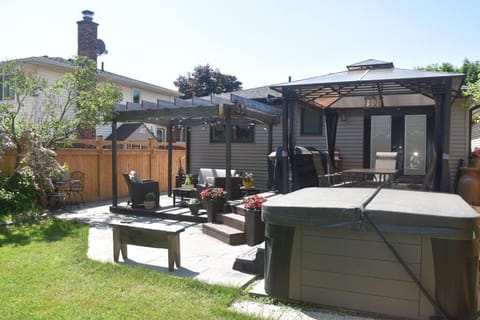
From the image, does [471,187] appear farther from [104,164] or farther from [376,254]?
[104,164]

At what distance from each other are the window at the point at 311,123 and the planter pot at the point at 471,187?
13.1 ft

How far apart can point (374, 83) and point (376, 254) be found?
3.70 m

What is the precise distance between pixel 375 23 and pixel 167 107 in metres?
6.44

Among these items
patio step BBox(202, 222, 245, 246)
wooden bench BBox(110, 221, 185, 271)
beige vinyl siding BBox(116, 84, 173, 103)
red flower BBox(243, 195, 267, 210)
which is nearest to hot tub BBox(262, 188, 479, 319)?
wooden bench BBox(110, 221, 185, 271)

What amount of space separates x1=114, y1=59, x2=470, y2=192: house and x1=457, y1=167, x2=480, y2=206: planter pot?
878 millimetres

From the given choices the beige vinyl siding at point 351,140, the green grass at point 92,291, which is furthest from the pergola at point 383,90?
the green grass at point 92,291

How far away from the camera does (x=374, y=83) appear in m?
6.24

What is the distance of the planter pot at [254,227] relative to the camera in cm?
589

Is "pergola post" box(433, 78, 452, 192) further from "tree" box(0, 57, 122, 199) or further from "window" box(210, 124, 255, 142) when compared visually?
"tree" box(0, 57, 122, 199)

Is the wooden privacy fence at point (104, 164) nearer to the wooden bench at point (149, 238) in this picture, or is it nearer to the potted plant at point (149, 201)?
the potted plant at point (149, 201)

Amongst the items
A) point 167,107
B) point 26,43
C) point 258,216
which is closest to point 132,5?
point 167,107

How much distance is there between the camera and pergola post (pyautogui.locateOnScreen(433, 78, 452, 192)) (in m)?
5.94

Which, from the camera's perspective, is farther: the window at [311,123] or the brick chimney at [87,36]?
the brick chimney at [87,36]

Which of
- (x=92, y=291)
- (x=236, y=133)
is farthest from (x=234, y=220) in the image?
(x=236, y=133)
